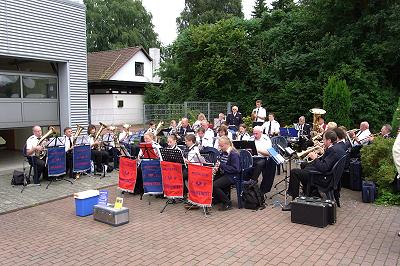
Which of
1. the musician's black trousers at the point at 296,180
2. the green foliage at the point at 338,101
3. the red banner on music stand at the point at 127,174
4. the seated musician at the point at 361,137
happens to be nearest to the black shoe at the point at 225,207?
the musician's black trousers at the point at 296,180

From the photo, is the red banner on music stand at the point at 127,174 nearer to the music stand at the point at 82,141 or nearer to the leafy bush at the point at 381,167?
the music stand at the point at 82,141

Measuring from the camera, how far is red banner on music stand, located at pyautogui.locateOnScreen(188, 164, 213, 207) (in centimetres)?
696

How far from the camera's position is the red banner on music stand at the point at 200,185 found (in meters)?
6.96

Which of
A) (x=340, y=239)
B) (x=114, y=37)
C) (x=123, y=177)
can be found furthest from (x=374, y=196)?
(x=114, y=37)

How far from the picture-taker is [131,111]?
94.3ft

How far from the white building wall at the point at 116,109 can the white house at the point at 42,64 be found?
1019 centimetres

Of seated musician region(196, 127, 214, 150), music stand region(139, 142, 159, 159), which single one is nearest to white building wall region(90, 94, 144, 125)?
seated musician region(196, 127, 214, 150)

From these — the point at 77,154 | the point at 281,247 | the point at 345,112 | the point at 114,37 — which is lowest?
the point at 281,247

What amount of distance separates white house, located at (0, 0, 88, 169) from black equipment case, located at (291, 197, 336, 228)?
9367 millimetres

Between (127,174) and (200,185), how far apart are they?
2173 mm

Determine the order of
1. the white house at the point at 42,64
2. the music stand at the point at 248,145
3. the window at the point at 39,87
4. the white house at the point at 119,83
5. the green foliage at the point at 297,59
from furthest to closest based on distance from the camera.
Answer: the white house at the point at 119,83, the green foliage at the point at 297,59, the window at the point at 39,87, the white house at the point at 42,64, the music stand at the point at 248,145

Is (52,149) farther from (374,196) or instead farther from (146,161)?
(374,196)

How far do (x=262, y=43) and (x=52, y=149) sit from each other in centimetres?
1359

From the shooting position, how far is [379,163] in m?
8.13
